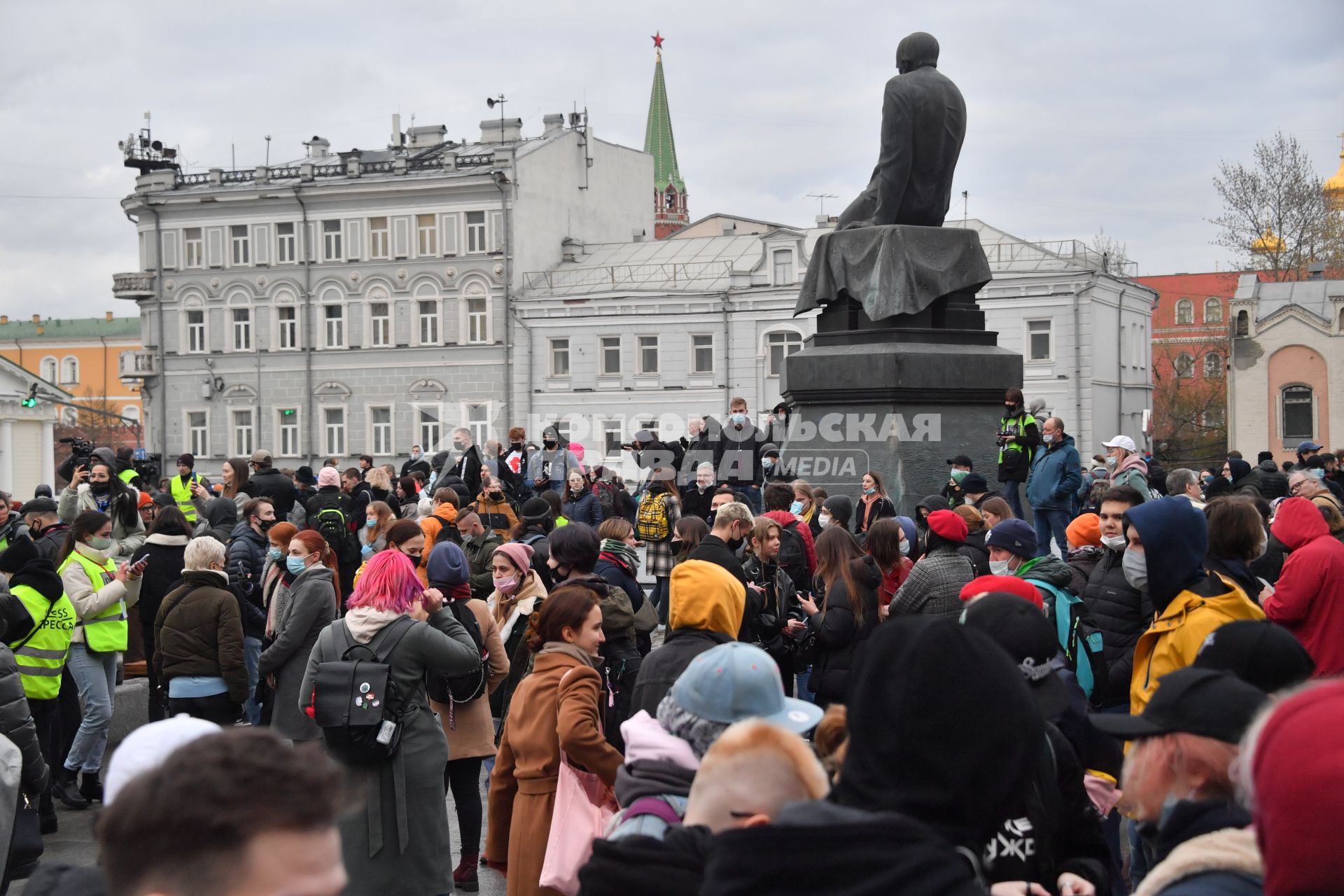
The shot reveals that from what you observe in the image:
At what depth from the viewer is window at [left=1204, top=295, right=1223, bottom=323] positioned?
8606 centimetres

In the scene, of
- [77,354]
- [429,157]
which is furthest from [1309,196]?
[77,354]

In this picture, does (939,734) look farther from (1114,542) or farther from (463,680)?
(463,680)

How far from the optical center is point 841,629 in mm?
7035

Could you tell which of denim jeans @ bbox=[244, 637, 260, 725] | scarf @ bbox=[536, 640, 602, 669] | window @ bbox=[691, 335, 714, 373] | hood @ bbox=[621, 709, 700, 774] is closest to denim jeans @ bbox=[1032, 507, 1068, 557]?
denim jeans @ bbox=[244, 637, 260, 725]

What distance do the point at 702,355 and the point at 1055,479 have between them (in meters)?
36.7

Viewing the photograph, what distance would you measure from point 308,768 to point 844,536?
5480 millimetres

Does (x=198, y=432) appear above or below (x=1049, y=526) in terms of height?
above

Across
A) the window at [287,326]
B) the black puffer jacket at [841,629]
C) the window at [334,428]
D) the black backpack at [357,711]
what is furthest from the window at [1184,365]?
the black backpack at [357,711]

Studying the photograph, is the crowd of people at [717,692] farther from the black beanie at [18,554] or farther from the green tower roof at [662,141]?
the green tower roof at [662,141]

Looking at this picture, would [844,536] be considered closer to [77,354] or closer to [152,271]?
[152,271]

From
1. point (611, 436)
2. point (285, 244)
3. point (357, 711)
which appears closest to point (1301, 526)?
point (357, 711)

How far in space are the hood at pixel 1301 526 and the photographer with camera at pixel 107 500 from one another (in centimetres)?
849

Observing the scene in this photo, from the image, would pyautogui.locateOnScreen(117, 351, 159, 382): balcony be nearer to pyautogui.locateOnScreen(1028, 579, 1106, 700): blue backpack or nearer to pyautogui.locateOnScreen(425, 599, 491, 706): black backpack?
pyautogui.locateOnScreen(425, 599, 491, 706): black backpack

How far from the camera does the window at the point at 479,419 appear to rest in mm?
50438
